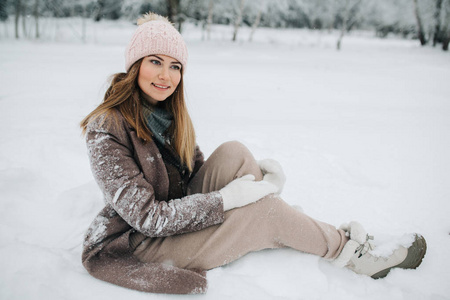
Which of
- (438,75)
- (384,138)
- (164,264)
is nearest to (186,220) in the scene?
(164,264)

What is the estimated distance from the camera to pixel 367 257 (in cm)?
162

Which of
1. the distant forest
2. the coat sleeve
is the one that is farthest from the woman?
the distant forest

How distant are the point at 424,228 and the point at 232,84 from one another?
15.3ft

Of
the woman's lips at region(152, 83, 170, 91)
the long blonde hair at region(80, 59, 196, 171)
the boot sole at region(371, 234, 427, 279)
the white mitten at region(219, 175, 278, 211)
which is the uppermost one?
the woman's lips at region(152, 83, 170, 91)

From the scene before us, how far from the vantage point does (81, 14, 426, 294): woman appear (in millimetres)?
1372

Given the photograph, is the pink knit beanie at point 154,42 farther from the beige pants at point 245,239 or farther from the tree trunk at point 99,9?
the tree trunk at point 99,9

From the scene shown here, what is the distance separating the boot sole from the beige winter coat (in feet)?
3.34

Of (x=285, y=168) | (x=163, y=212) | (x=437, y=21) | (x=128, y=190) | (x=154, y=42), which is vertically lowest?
(x=285, y=168)

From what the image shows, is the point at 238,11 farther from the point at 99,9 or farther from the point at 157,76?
the point at 157,76

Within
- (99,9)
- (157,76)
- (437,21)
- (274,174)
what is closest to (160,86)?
(157,76)

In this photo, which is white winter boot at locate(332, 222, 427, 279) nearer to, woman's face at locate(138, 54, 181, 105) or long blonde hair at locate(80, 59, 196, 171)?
long blonde hair at locate(80, 59, 196, 171)

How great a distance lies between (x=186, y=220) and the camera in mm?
1429

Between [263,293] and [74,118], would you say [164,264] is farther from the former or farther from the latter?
[74,118]

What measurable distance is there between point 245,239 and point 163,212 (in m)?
0.48
